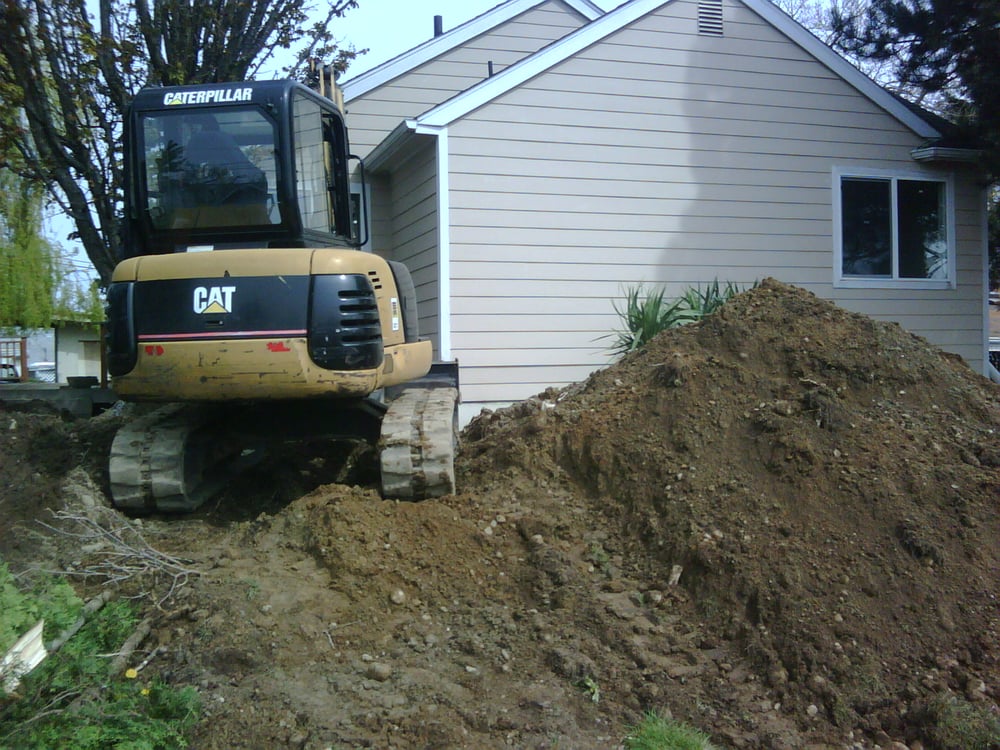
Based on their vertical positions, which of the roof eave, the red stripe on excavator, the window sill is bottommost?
the red stripe on excavator

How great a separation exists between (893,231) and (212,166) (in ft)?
26.7

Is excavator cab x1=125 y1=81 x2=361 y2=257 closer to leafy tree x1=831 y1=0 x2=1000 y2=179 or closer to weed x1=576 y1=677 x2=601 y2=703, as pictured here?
weed x1=576 y1=677 x2=601 y2=703

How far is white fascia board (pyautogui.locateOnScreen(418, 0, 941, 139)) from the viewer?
9.57 meters

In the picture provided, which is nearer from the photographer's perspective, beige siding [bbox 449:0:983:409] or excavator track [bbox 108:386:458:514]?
excavator track [bbox 108:386:458:514]

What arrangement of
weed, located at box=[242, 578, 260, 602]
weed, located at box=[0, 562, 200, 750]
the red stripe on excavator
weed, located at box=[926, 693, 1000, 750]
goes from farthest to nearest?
the red stripe on excavator < weed, located at box=[242, 578, 260, 602] < weed, located at box=[926, 693, 1000, 750] < weed, located at box=[0, 562, 200, 750]

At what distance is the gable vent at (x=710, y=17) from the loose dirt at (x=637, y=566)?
4747 millimetres

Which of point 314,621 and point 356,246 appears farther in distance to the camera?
point 356,246

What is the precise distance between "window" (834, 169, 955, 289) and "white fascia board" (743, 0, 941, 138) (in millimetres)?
663

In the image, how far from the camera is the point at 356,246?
7.00m

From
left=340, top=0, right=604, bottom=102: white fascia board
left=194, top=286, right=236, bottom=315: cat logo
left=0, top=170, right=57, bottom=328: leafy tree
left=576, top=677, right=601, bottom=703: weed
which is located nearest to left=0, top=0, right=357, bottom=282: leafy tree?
left=340, top=0, right=604, bottom=102: white fascia board

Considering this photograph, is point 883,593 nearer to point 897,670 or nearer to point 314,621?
point 897,670

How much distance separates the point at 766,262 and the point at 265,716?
8.29 m

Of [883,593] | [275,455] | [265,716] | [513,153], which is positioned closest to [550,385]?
[513,153]

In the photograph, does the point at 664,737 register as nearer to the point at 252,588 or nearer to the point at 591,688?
the point at 591,688
